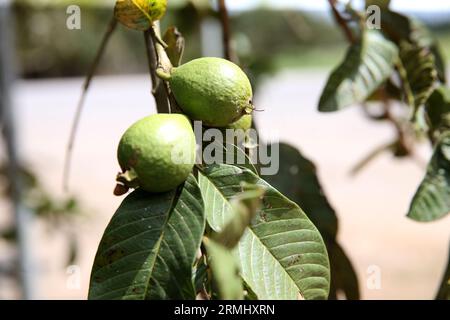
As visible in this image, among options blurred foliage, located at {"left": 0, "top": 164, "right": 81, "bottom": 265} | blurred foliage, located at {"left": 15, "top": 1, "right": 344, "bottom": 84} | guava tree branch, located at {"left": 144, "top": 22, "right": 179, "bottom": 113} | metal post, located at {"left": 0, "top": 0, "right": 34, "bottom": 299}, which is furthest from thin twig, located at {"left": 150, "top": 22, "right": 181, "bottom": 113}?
blurred foliage, located at {"left": 15, "top": 1, "right": 344, "bottom": 84}

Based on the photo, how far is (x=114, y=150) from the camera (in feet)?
27.6

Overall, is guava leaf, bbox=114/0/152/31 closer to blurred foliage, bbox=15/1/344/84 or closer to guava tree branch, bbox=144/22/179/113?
guava tree branch, bbox=144/22/179/113

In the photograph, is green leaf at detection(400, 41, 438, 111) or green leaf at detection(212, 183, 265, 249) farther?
green leaf at detection(400, 41, 438, 111)

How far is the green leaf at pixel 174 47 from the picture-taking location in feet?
2.33

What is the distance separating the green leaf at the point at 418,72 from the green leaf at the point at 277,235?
0.37 meters

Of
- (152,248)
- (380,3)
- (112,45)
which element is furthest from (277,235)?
(112,45)

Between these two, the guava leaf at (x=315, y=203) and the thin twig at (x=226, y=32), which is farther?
the thin twig at (x=226, y=32)

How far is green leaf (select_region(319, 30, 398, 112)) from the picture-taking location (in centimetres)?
88

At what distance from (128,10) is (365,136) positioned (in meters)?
7.87

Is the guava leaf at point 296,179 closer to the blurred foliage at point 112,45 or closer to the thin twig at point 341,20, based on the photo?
the thin twig at point 341,20

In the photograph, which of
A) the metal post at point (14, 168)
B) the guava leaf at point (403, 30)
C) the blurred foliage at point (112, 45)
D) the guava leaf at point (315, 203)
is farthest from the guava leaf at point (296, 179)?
the blurred foliage at point (112, 45)

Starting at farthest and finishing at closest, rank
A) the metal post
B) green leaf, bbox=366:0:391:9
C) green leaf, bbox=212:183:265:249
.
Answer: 1. the metal post
2. green leaf, bbox=366:0:391:9
3. green leaf, bbox=212:183:265:249

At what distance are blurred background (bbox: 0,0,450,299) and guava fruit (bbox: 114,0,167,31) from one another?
1.07 feet

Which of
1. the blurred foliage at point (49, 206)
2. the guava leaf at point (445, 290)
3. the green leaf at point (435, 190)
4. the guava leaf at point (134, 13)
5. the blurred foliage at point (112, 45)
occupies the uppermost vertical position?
the guava leaf at point (134, 13)
